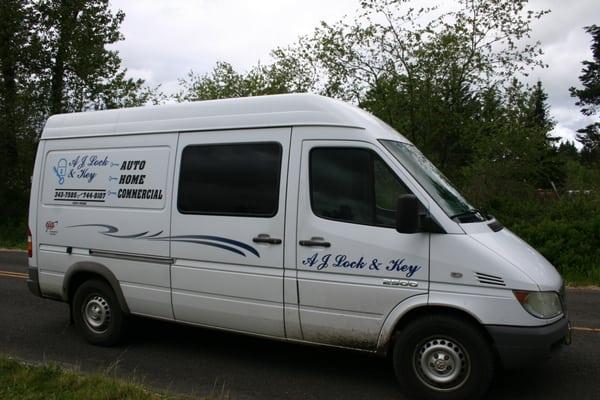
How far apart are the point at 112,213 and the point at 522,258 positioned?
407 cm

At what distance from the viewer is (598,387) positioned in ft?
16.0

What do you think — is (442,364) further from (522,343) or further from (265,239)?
(265,239)

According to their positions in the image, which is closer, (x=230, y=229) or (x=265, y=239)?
(x=265, y=239)

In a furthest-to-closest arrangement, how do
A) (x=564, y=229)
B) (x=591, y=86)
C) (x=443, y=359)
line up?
1. (x=591, y=86)
2. (x=564, y=229)
3. (x=443, y=359)

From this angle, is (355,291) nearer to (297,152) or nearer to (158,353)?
(297,152)

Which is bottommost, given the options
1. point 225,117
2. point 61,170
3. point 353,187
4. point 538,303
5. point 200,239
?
point 538,303

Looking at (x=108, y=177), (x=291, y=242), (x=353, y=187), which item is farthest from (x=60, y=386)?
(x=353, y=187)

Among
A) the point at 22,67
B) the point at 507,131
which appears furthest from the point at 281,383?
the point at 22,67

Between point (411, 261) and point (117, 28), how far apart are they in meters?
24.4

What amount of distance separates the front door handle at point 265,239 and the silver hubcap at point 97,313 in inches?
86.7

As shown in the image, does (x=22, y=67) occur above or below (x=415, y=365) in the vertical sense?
above

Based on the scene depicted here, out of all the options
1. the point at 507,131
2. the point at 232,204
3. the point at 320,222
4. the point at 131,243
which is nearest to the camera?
the point at 320,222

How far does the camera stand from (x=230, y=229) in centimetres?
523

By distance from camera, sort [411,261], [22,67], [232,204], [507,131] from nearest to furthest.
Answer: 1. [411,261]
2. [232,204]
3. [507,131]
4. [22,67]
